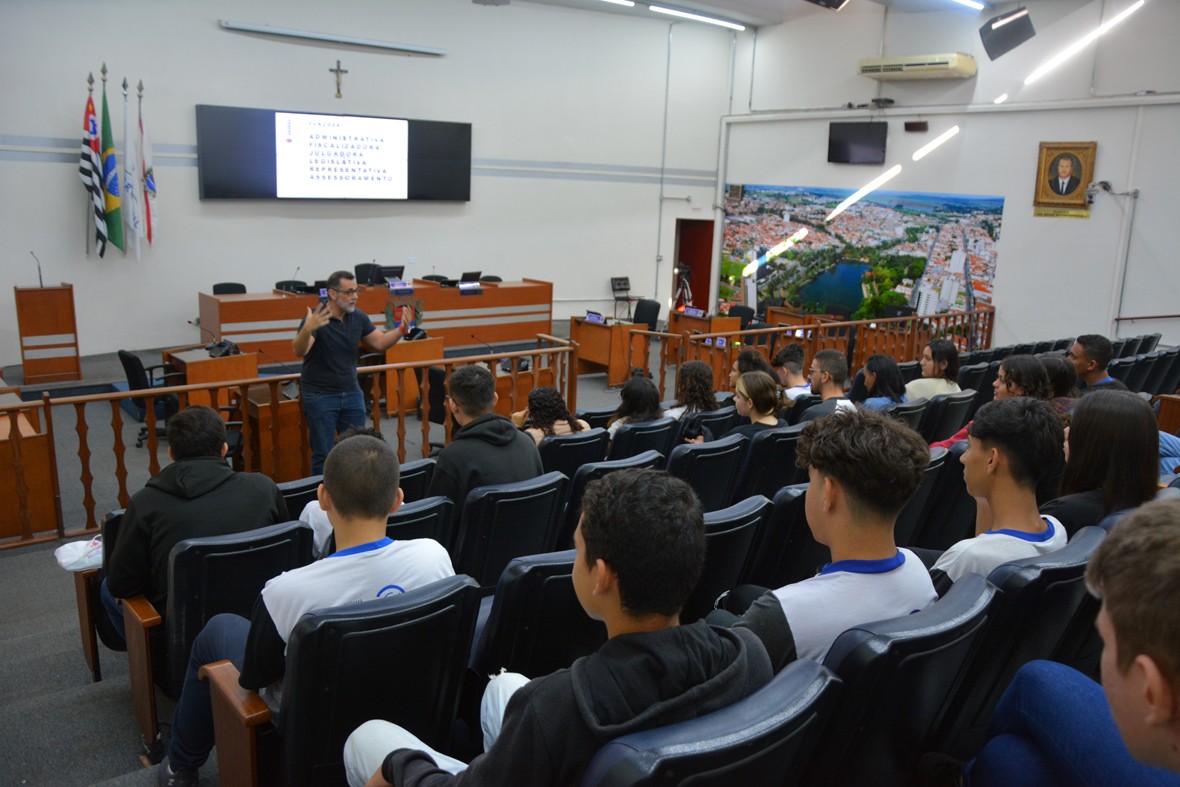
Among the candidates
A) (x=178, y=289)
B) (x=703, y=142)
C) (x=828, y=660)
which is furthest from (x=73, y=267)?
(x=828, y=660)

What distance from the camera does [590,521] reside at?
1.46m

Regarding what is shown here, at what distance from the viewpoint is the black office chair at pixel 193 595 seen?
8.41ft

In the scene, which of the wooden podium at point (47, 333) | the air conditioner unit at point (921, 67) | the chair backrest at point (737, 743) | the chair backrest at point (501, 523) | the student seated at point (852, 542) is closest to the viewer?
the chair backrest at point (737, 743)

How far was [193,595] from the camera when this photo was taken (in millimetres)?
2609

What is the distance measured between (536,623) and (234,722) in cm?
73

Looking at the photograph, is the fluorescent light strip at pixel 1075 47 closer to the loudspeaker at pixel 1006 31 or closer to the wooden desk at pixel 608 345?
the loudspeaker at pixel 1006 31

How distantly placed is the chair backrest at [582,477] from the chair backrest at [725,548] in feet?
2.36

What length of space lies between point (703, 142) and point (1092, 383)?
10.7 metres

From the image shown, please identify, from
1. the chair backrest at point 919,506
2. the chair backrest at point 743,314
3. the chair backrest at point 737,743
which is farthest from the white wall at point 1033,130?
the chair backrest at point 737,743

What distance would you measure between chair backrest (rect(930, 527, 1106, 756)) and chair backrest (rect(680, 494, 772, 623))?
80 cm

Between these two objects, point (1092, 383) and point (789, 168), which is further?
point (789, 168)

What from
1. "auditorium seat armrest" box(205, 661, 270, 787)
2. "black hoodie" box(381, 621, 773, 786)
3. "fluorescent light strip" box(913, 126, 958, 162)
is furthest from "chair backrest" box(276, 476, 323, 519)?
"fluorescent light strip" box(913, 126, 958, 162)

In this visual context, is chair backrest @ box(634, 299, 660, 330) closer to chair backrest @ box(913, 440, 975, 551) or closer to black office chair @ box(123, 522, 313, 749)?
chair backrest @ box(913, 440, 975, 551)

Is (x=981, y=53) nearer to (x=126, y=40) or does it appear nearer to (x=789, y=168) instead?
(x=789, y=168)
